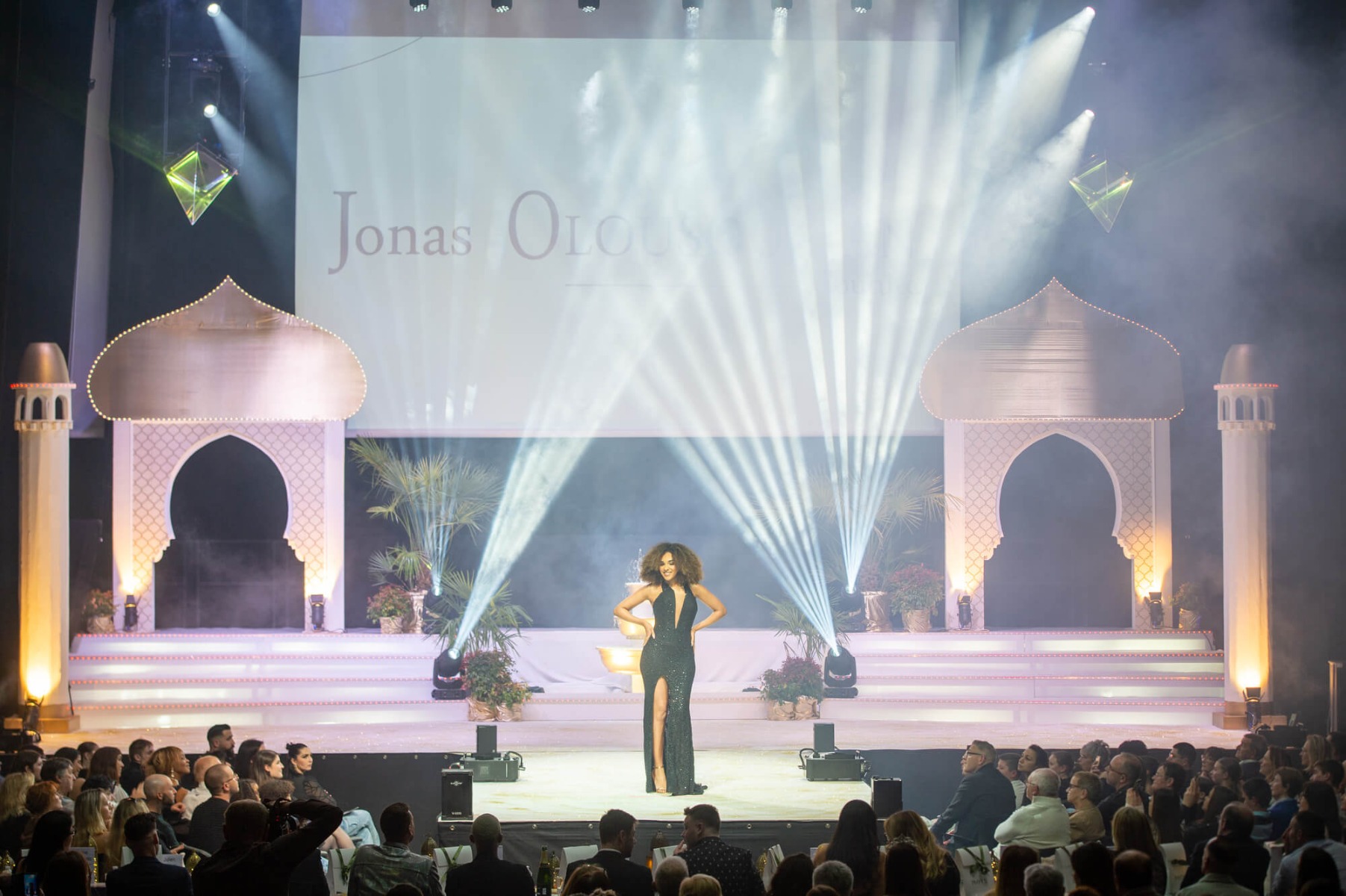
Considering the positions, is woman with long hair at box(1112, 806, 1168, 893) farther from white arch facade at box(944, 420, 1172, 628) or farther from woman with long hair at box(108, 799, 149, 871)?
white arch facade at box(944, 420, 1172, 628)

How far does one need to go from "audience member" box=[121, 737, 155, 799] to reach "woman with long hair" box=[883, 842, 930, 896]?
465 centimetres

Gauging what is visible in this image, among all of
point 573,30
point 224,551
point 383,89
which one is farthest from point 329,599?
point 573,30

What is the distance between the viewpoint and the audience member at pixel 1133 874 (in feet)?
15.8

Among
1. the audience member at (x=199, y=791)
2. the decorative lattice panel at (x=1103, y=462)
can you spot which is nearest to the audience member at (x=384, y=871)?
the audience member at (x=199, y=791)

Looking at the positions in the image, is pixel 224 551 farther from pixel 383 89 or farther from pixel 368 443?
pixel 383 89

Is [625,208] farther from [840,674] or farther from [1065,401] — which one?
[840,674]

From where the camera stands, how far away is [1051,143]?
14.4 meters

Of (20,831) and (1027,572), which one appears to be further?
(1027,572)

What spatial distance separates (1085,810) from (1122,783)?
51 cm

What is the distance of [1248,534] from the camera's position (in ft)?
43.3

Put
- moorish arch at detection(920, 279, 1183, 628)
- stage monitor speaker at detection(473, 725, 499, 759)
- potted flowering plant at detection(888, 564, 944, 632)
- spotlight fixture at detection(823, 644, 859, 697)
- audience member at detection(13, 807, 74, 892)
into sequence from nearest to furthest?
1. audience member at detection(13, 807, 74, 892)
2. stage monitor speaker at detection(473, 725, 499, 759)
3. spotlight fixture at detection(823, 644, 859, 697)
4. potted flowering plant at detection(888, 564, 944, 632)
5. moorish arch at detection(920, 279, 1183, 628)

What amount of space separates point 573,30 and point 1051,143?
4713mm

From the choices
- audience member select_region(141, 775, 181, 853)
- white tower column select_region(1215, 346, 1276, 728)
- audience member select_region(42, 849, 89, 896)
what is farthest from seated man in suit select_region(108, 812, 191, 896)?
white tower column select_region(1215, 346, 1276, 728)

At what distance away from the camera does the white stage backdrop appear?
14414 millimetres
